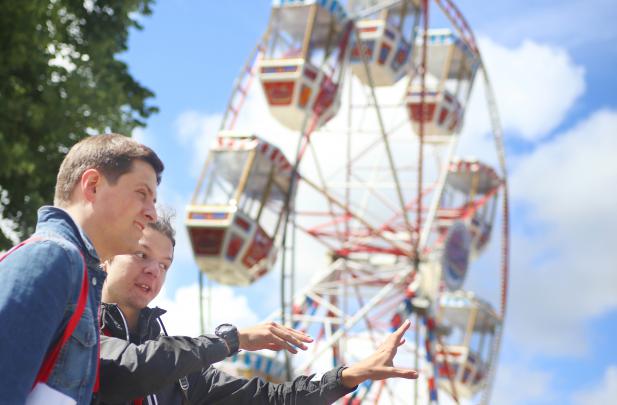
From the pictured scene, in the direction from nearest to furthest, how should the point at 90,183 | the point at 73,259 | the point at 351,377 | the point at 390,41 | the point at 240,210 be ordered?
the point at 73,259, the point at 90,183, the point at 351,377, the point at 240,210, the point at 390,41

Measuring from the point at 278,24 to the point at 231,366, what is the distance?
707cm

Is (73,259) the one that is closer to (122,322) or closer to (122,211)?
(122,211)

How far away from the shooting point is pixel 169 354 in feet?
7.89

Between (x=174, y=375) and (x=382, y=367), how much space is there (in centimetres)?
57

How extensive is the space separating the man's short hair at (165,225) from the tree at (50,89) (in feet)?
18.4

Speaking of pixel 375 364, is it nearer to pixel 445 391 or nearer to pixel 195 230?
pixel 195 230

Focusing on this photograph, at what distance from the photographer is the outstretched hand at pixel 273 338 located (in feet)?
8.48

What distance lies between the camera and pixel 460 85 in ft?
85.1

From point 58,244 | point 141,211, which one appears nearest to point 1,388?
point 58,244

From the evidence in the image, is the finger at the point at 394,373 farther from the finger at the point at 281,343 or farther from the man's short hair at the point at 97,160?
the man's short hair at the point at 97,160

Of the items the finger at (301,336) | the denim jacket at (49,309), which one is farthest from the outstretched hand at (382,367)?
the denim jacket at (49,309)

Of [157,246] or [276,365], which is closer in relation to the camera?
[157,246]

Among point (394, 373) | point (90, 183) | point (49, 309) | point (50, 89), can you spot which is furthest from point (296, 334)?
point (50, 89)

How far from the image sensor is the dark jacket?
2.37 m
